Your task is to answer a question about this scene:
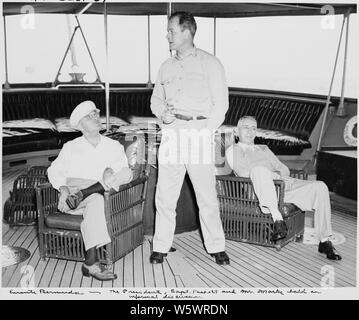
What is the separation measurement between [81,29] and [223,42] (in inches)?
106

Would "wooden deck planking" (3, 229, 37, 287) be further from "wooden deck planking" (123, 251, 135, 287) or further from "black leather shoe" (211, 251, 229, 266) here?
"black leather shoe" (211, 251, 229, 266)

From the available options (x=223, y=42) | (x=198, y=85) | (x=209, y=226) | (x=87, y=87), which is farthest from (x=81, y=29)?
(x=209, y=226)

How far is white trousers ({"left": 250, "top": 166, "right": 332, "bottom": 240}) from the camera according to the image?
3025 millimetres

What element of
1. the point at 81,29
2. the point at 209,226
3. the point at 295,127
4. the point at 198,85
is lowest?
the point at 209,226

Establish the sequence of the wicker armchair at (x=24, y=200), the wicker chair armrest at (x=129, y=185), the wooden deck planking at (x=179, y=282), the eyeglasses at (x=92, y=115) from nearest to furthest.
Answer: the wooden deck planking at (x=179, y=282) < the wicker chair armrest at (x=129, y=185) < the eyeglasses at (x=92, y=115) < the wicker armchair at (x=24, y=200)

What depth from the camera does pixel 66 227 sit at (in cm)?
280

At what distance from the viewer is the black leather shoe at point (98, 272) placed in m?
2.63

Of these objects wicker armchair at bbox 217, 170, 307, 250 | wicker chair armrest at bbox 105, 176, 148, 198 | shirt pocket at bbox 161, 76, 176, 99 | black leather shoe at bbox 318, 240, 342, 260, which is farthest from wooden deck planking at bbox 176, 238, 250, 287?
shirt pocket at bbox 161, 76, 176, 99

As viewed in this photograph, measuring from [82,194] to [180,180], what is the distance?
24.9 inches

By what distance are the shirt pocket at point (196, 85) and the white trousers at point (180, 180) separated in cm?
16

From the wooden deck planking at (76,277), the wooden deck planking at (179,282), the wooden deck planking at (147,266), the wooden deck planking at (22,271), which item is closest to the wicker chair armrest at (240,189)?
the wooden deck planking at (147,266)

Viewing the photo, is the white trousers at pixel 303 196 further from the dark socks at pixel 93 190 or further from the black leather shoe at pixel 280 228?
the dark socks at pixel 93 190
